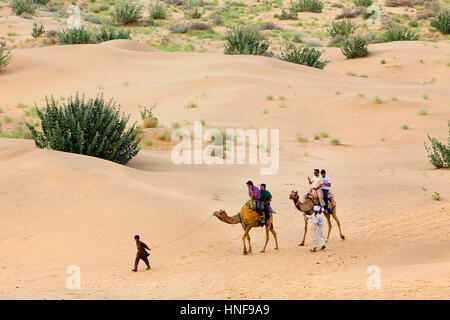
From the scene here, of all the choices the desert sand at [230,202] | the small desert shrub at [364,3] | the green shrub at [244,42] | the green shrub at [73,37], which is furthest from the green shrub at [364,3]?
the desert sand at [230,202]

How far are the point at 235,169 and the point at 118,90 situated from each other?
10.8 m

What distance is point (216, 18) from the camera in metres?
50.3

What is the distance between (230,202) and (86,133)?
14.4 feet

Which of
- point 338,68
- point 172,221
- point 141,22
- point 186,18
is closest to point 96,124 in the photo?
point 172,221

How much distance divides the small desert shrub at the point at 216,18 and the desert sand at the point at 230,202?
21.0 meters

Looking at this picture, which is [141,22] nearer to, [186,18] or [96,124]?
[186,18]

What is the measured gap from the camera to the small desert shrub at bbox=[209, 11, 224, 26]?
49875 mm

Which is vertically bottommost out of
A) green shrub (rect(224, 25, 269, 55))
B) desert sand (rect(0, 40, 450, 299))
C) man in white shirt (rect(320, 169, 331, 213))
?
desert sand (rect(0, 40, 450, 299))

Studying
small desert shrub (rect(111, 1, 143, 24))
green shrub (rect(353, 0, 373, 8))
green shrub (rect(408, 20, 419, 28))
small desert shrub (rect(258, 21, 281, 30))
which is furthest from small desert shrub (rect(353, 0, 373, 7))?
small desert shrub (rect(111, 1, 143, 24))

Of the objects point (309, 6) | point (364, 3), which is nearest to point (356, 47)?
point (309, 6)

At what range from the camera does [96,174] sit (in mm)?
15062

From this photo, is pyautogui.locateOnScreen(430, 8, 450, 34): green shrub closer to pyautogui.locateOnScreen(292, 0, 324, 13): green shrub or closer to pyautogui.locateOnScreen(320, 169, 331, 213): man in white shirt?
pyautogui.locateOnScreen(292, 0, 324, 13): green shrub

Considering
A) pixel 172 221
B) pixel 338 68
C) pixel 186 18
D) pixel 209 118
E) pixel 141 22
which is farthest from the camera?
pixel 186 18

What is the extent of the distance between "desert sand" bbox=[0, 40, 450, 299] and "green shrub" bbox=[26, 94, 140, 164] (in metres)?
0.61
